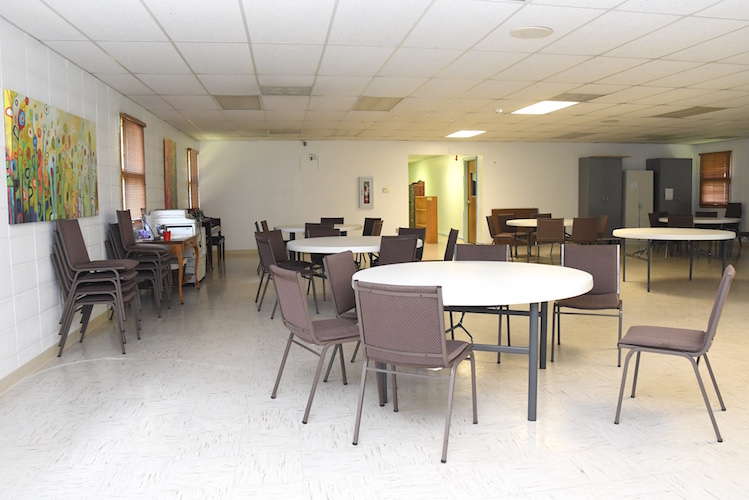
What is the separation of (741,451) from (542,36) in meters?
3.45

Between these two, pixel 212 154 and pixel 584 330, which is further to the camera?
pixel 212 154

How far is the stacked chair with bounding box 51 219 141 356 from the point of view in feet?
15.5

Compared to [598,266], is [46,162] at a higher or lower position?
higher

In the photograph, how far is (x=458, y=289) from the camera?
321 centimetres

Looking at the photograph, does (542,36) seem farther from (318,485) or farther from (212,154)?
(212,154)

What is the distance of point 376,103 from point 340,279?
4873mm

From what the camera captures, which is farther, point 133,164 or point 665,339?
point 133,164

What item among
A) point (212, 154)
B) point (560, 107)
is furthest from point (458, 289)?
point (212, 154)

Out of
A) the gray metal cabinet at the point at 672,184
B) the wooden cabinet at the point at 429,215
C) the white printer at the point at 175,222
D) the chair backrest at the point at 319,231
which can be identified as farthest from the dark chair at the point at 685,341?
the gray metal cabinet at the point at 672,184

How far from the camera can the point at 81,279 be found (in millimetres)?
4742

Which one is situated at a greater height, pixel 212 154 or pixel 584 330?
pixel 212 154

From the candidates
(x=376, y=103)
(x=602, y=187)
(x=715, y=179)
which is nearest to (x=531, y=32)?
(x=376, y=103)

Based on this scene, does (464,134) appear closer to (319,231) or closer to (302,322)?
(319,231)

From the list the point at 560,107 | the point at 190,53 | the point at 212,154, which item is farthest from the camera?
the point at 212,154
